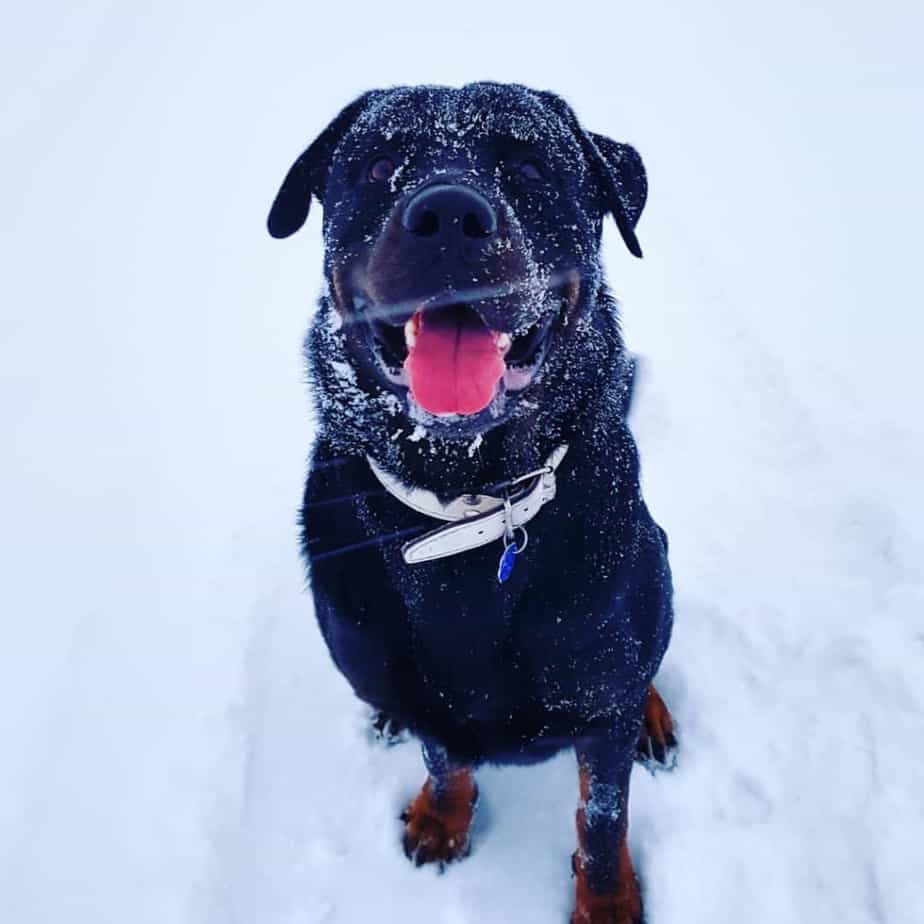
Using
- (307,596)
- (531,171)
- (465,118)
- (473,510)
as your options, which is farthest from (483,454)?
(307,596)

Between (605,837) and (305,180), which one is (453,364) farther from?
(605,837)

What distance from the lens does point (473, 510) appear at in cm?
155

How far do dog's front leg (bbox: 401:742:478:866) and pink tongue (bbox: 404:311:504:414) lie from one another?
3.82 ft

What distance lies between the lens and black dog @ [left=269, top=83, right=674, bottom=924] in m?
1.45

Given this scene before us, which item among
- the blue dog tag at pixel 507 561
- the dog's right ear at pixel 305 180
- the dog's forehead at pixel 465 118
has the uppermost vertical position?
the dog's forehead at pixel 465 118

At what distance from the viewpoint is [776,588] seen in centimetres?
251

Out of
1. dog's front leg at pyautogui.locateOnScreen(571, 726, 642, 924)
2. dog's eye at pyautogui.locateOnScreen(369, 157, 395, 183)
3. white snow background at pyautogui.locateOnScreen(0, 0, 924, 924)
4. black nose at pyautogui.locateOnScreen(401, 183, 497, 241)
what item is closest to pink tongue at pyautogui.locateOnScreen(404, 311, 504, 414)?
black nose at pyautogui.locateOnScreen(401, 183, 497, 241)

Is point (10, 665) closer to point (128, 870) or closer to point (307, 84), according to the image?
point (128, 870)

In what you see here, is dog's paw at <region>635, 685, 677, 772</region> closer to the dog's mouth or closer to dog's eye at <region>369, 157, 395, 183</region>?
the dog's mouth

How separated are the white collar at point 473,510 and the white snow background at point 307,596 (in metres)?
1.10

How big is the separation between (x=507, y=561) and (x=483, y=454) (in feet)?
0.76

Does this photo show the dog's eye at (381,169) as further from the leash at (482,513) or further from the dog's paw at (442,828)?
the dog's paw at (442,828)

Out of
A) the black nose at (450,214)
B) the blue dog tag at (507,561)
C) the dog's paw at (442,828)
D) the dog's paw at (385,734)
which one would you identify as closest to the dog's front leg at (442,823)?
the dog's paw at (442,828)

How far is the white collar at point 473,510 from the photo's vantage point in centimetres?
149
